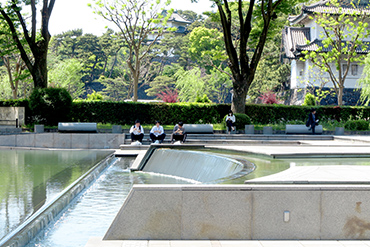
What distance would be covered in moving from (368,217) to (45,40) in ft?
79.2

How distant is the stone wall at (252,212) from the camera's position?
6516mm

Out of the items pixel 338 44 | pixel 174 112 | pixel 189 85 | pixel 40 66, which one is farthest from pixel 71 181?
pixel 189 85

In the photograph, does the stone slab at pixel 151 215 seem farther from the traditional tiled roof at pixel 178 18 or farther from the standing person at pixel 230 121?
the traditional tiled roof at pixel 178 18

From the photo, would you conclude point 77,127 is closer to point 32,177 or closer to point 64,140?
point 64,140

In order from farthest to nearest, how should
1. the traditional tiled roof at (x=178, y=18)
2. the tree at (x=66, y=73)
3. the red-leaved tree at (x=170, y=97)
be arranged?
the traditional tiled roof at (x=178, y=18), the tree at (x=66, y=73), the red-leaved tree at (x=170, y=97)

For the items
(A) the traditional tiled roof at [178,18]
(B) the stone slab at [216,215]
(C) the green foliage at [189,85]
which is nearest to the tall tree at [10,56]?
(B) the stone slab at [216,215]

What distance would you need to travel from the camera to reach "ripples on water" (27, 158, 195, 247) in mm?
7416

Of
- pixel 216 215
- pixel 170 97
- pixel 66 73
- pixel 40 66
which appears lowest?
pixel 216 215

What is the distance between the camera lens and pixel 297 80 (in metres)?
44.1

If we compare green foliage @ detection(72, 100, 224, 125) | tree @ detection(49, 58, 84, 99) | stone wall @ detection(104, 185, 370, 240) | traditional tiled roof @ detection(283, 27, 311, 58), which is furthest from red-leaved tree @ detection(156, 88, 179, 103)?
stone wall @ detection(104, 185, 370, 240)

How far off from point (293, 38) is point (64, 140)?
29374mm

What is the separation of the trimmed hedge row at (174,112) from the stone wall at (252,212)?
2189 cm

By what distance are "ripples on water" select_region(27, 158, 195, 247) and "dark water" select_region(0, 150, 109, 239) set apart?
2.12 feet

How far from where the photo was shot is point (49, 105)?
85.9 ft
